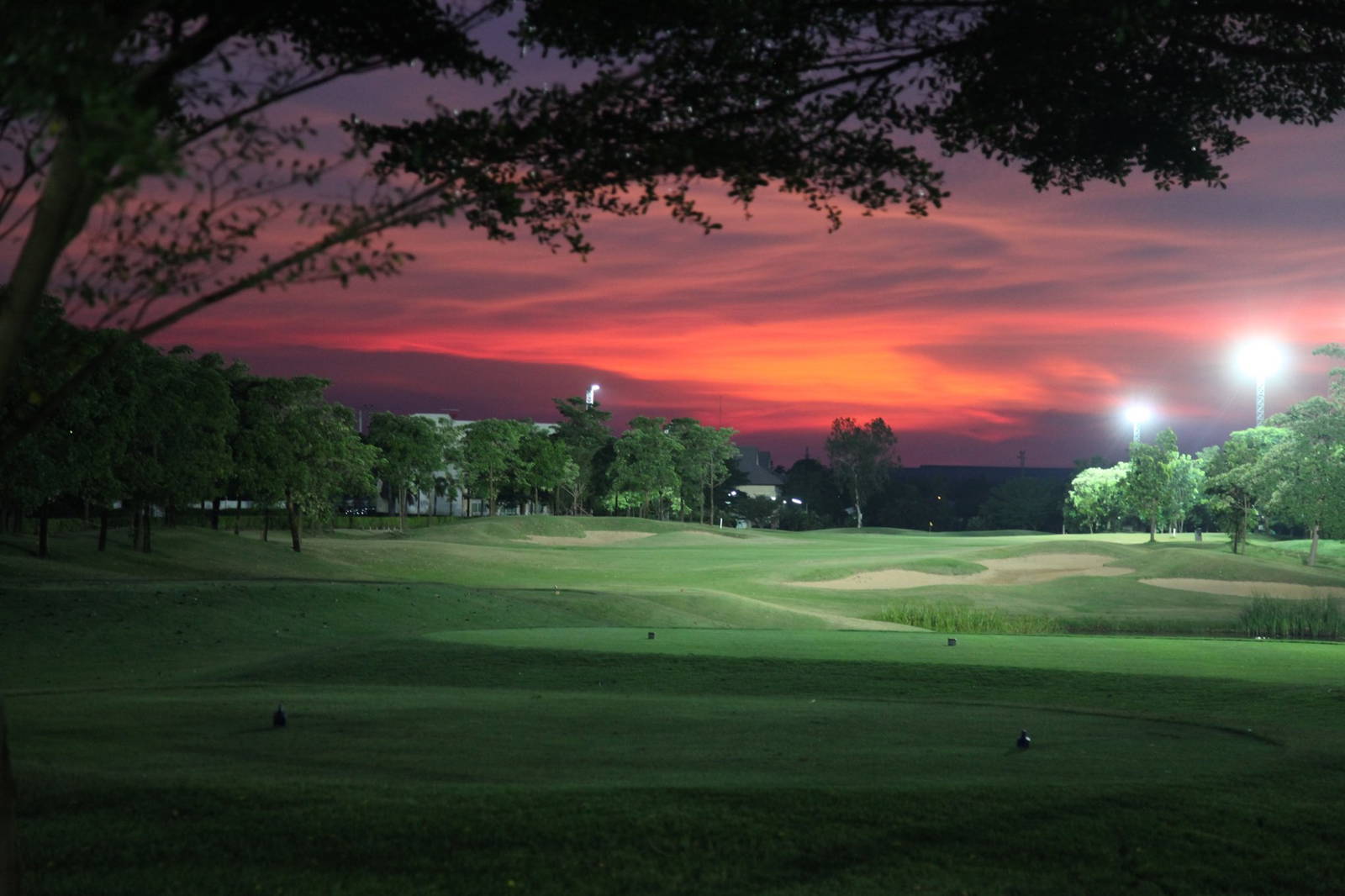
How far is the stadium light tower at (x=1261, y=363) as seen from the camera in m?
78.0

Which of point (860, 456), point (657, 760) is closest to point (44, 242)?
point (657, 760)

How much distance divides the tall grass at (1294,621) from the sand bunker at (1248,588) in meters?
8.95

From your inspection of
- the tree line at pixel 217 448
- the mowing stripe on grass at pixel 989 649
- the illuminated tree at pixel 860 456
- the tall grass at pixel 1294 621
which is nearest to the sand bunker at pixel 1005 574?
the tall grass at pixel 1294 621

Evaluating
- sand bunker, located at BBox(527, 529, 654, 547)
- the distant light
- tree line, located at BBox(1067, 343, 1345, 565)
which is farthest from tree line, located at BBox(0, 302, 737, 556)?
the distant light

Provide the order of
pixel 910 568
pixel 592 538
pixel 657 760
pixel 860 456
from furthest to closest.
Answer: pixel 860 456 < pixel 592 538 < pixel 910 568 < pixel 657 760

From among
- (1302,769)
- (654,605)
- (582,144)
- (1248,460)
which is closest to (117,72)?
(582,144)

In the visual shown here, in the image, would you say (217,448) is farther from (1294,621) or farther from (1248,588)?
(1248,588)

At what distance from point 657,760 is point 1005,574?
46.2 meters

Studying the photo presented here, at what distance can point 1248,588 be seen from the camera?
170ft

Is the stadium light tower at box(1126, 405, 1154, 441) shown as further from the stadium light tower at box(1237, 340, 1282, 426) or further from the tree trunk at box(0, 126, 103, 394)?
the tree trunk at box(0, 126, 103, 394)

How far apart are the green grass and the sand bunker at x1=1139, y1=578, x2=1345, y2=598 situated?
2540cm

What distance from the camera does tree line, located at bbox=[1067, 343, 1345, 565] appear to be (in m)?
57.7

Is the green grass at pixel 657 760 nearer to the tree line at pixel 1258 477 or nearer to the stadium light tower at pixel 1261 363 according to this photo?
the tree line at pixel 1258 477

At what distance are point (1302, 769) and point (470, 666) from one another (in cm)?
1261
